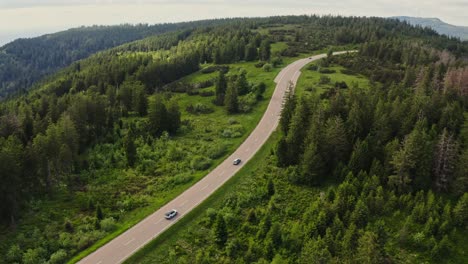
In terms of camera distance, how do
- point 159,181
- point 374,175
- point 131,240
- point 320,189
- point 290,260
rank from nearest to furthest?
point 290,260 < point 131,240 < point 374,175 < point 320,189 < point 159,181

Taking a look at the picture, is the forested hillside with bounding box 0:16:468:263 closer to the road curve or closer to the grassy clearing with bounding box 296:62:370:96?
the road curve

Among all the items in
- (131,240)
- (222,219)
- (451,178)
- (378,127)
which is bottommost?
(131,240)

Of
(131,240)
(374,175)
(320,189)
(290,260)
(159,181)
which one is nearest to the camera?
(290,260)

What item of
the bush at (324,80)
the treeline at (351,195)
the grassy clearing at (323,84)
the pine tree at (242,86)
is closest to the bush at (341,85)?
the grassy clearing at (323,84)

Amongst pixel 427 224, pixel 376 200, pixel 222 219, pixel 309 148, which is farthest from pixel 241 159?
pixel 427 224

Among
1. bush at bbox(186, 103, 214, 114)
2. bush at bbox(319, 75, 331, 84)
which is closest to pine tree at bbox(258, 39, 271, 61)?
bush at bbox(319, 75, 331, 84)

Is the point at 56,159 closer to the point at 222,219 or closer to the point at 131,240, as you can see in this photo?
the point at 131,240

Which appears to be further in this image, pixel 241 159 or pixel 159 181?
pixel 241 159
